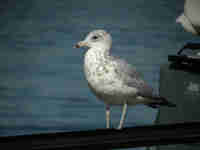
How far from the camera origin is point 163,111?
49.6 inches

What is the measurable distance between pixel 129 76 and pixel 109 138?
141mm

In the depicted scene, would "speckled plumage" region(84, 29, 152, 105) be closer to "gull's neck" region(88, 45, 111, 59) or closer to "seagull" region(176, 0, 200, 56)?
"gull's neck" region(88, 45, 111, 59)

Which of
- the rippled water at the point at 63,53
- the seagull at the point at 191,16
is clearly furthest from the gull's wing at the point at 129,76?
the rippled water at the point at 63,53

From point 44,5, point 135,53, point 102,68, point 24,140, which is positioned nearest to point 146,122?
point 135,53

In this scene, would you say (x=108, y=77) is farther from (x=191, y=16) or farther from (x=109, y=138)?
(x=191, y=16)

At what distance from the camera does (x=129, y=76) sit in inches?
30.5

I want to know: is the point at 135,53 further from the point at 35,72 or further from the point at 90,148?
the point at 90,148

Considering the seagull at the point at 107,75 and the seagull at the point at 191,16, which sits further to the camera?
the seagull at the point at 191,16

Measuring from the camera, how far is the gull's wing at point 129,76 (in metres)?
0.76

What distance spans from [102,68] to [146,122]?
2.80 feet

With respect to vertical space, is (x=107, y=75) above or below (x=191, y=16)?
below

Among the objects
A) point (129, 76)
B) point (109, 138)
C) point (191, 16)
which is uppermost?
point (191, 16)

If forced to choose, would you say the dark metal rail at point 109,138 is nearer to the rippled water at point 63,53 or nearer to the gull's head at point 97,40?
the gull's head at point 97,40

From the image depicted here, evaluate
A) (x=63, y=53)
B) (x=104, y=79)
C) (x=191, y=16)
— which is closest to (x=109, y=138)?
(x=104, y=79)
